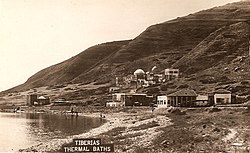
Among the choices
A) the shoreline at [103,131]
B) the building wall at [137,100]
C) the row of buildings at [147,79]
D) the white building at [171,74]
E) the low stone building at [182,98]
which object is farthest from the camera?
the row of buildings at [147,79]

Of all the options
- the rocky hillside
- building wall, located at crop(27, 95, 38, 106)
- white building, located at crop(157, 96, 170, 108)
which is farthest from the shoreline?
building wall, located at crop(27, 95, 38, 106)

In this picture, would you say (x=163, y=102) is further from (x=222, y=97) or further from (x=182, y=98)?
(x=222, y=97)

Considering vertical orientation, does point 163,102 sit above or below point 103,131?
above

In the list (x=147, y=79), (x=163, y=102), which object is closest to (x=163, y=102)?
(x=163, y=102)

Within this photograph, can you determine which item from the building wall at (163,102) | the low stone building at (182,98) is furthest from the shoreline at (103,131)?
the building wall at (163,102)

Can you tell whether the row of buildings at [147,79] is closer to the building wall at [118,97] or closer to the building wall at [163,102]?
the building wall at [118,97]

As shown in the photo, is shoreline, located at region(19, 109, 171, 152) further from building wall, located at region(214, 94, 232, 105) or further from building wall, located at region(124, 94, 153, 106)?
building wall, located at region(124, 94, 153, 106)

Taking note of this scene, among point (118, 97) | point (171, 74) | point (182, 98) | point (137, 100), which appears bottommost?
point (137, 100)

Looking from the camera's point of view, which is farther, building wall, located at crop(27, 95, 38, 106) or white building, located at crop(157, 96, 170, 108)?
building wall, located at crop(27, 95, 38, 106)
